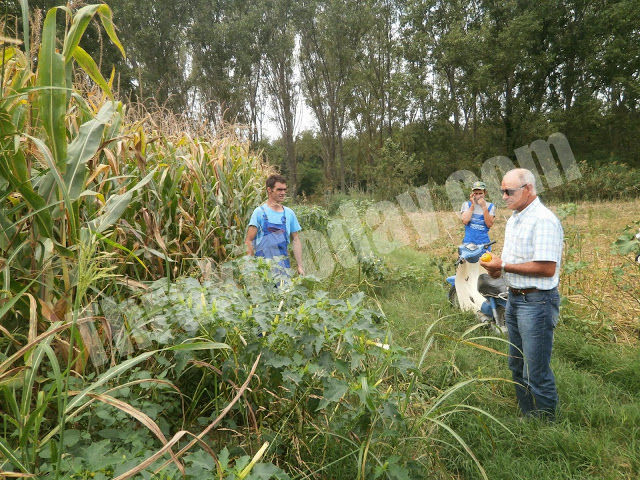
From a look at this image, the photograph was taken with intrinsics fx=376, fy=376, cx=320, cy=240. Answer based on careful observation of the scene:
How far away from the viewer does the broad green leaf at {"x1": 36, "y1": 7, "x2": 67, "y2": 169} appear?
144cm

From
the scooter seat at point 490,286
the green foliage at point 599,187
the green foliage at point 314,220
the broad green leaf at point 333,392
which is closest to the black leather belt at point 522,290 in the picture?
the scooter seat at point 490,286

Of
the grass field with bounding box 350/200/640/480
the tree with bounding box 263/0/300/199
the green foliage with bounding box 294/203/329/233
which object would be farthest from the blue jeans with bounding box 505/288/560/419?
the tree with bounding box 263/0/300/199

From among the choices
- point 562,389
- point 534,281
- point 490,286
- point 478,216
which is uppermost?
point 478,216

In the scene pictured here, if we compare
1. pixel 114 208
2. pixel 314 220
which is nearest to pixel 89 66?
pixel 114 208

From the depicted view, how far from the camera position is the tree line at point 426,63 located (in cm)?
2092

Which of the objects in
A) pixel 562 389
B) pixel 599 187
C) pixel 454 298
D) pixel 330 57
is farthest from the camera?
pixel 330 57

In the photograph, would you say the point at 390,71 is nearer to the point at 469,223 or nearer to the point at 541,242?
the point at 469,223

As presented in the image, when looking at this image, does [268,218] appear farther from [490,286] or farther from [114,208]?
[490,286]

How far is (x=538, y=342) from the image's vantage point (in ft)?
7.63

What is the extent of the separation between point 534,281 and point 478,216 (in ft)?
8.33

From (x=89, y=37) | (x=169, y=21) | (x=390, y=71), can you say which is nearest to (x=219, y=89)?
(x=169, y=21)

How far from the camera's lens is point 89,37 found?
19.5m

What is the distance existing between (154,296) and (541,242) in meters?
2.20

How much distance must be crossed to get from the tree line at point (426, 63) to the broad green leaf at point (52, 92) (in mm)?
18725
